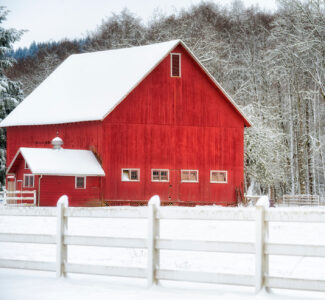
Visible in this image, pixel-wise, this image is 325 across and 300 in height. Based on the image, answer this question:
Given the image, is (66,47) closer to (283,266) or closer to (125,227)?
(125,227)

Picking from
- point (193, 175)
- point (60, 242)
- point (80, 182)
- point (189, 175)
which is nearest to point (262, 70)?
point (193, 175)

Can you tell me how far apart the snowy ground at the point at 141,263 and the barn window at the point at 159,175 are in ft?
37.9

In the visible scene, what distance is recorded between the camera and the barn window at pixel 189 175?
37188 millimetres

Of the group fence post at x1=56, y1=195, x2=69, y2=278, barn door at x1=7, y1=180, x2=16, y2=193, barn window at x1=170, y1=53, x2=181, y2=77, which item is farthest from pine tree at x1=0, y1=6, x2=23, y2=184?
fence post at x1=56, y1=195, x2=69, y2=278

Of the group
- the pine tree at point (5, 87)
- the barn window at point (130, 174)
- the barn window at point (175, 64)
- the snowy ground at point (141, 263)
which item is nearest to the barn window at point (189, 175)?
the barn window at point (130, 174)

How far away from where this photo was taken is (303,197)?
44.8 metres

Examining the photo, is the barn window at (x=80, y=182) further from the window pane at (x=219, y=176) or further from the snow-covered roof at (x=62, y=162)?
the window pane at (x=219, y=176)

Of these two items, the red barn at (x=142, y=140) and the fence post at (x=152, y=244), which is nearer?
the fence post at (x=152, y=244)

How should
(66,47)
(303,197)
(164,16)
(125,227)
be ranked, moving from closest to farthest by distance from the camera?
(125,227)
(303,197)
(164,16)
(66,47)

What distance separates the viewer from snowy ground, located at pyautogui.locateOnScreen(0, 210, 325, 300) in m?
9.34

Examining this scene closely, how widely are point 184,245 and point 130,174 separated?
87.2ft

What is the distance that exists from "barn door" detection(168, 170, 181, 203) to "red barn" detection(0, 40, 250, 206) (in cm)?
5

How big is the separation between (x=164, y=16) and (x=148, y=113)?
2330cm

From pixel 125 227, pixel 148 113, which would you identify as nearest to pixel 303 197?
pixel 148 113
